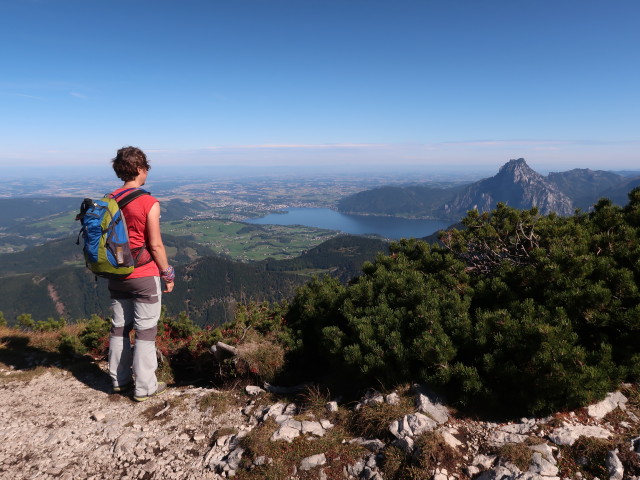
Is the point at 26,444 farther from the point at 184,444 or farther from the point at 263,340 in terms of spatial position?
the point at 263,340

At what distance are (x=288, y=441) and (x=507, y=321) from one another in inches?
138

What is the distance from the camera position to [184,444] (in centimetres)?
470

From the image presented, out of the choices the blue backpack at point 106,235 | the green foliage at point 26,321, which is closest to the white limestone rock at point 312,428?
the blue backpack at point 106,235

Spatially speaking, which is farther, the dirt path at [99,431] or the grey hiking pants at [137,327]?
the grey hiking pants at [137,327]

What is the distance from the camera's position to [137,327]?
5371 millimetres

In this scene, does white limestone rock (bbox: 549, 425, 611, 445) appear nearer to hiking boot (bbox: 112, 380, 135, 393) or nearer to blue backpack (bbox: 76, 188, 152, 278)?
blue backpack (bbox: 76, 188, 152, 278)

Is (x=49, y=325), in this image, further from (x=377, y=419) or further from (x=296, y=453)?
(x=377, y=419)

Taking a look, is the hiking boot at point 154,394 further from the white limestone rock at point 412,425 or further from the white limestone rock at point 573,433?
the white limestone rock at point 573,433

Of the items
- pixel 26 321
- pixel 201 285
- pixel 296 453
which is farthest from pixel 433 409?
pixel 201 285

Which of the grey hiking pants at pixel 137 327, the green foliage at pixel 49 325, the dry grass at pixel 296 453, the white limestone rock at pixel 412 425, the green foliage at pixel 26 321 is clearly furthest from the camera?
the green foliage at pixel 49 325

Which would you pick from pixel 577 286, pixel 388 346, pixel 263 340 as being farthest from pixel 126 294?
pixel 577 286

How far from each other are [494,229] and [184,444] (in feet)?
23.9

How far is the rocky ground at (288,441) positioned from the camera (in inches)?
141

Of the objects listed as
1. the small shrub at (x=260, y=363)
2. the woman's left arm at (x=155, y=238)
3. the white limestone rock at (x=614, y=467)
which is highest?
the woman's left arm at (x=155, y=238)
